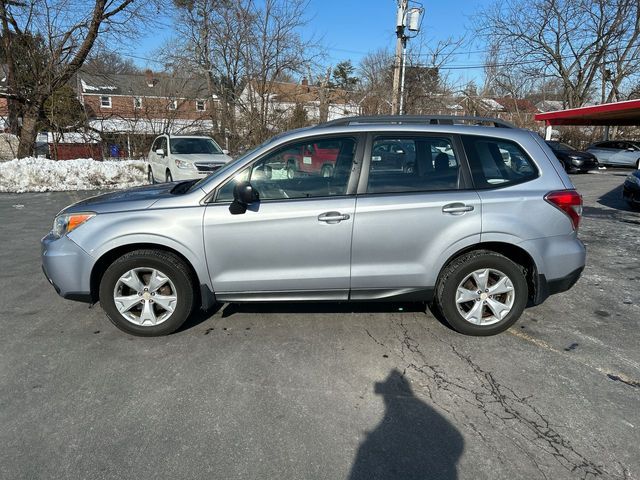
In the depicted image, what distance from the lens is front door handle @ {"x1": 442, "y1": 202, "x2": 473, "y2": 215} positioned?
11.7 ft

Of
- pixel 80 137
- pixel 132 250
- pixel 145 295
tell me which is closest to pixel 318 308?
pixel 145 295

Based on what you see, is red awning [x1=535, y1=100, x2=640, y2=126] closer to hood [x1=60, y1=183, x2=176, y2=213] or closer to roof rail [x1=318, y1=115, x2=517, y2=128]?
roof rail [x1=318, y1=115, x2=517, y2=128]

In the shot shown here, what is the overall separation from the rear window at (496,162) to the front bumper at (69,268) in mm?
3374

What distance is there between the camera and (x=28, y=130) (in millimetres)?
17125

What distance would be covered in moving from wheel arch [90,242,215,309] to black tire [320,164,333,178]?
136 centimetres

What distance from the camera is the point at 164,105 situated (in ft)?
68.3

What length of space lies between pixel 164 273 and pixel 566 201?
3.50m

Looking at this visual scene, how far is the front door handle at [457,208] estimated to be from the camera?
140 inches

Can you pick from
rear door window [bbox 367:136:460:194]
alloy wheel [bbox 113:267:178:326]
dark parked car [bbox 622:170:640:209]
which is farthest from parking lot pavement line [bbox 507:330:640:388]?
dark parked car [bbox 622:170:640:209]

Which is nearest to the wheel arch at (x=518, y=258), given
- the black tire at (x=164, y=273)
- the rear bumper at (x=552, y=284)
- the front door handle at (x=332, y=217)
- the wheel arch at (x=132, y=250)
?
the rear bumper at (x=552, y=284)

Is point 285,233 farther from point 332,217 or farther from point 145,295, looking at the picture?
point 145,295

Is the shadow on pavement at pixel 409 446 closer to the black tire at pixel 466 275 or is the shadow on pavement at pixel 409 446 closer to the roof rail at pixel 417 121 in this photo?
the black tire at pixel 466 275

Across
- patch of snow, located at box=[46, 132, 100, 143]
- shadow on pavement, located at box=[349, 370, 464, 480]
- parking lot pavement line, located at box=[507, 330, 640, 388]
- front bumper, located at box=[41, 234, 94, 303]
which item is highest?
patch of snow, located at box=[46, 132, 100, 143]

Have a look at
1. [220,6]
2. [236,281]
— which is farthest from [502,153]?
[220,6]
